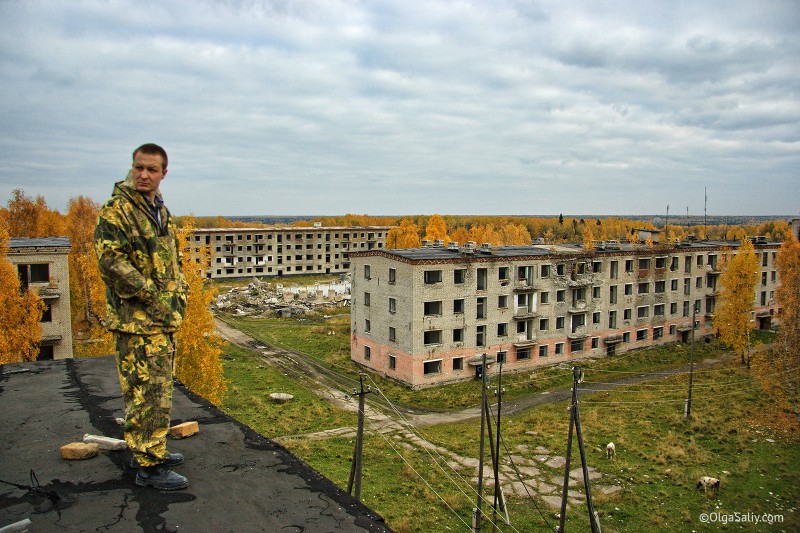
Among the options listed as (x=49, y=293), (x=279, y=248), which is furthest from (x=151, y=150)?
(x=279, y=248)

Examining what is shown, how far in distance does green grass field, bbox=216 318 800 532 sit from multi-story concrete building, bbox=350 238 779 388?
80.1 inches

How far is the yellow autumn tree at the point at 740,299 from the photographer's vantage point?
42.4m

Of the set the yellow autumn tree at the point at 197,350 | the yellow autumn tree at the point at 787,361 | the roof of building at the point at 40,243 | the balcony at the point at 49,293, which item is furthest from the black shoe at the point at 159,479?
the yellow autumn tree at the point at 787,361

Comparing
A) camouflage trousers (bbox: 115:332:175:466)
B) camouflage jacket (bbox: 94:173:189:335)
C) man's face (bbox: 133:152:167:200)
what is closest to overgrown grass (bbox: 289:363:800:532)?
camouflage trousers (bbox: 115:332:175:466)

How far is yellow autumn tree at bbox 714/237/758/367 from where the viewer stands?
139ft

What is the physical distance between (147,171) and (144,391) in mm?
2289

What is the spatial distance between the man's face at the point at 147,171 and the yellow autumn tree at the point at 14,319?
2270cm

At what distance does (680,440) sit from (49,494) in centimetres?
3003

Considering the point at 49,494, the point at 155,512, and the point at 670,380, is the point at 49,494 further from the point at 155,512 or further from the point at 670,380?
the point at 670,380

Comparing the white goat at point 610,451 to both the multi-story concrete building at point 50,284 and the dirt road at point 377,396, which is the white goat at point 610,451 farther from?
the multi-story concrete building at point 50,284

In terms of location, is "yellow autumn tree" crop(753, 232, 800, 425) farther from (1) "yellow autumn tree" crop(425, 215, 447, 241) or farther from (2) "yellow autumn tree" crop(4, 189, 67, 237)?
(2) "yellow autumn tree" crop(4, 189, 67, 237)

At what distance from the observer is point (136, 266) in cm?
541

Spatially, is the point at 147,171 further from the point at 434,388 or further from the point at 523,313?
the point at 523,313

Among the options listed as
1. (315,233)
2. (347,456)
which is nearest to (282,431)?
(347,456)
